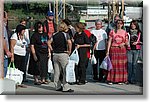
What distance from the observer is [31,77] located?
31.8ft

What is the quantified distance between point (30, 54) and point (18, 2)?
3.52ft

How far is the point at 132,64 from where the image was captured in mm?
9438

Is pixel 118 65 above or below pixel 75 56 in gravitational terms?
below

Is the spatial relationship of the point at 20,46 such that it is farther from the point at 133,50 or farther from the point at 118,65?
the point at 133,50

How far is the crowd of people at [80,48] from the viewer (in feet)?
29.8

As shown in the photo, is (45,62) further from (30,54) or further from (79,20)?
(79,20)

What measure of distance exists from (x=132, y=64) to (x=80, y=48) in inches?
41.9

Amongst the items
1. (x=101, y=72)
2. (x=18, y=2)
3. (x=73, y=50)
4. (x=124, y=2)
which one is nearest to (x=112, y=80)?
(x=101, y=72)

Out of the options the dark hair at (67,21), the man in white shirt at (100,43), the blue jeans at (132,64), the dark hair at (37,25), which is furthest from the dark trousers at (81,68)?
the dark hair at (37,25)

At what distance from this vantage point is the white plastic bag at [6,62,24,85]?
8.80 m

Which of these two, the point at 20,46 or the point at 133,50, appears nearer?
the point at 20,46

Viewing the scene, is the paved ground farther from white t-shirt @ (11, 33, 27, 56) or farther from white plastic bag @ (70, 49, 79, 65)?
white t-shirt @ (11, 33, 27, 56)

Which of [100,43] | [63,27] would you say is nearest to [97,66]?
[100,43]

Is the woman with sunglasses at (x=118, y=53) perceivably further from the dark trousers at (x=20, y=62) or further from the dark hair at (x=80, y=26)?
the dark trousers at (x=20, y=62)
